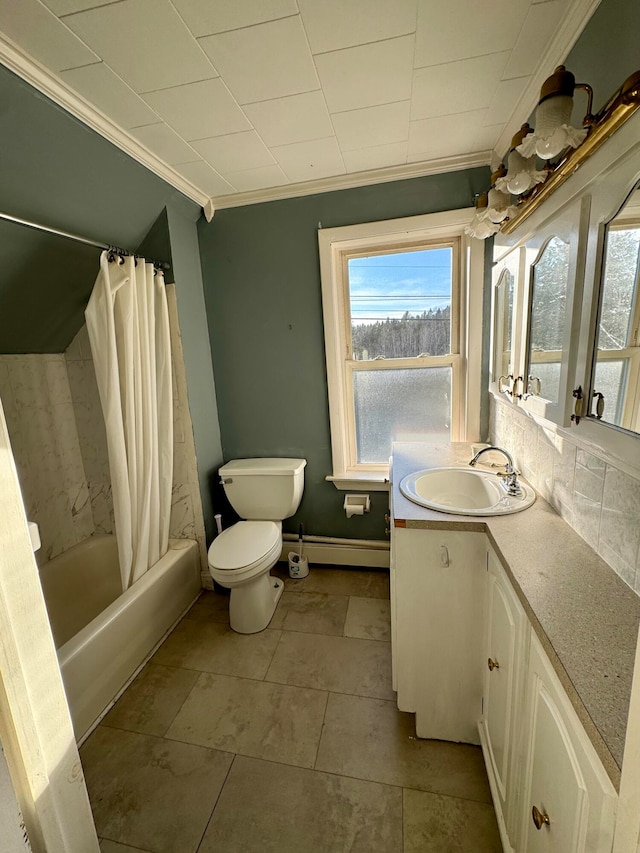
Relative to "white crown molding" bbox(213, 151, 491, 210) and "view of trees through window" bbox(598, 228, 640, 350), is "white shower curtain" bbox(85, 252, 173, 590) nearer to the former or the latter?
"white crown molding" bbox(213, 151, 491, 210)

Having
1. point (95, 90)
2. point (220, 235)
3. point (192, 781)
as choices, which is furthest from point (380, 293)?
point (192, 781)

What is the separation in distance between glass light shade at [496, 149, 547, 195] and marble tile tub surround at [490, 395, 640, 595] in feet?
2.47

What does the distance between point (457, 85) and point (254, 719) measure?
8.32 ft

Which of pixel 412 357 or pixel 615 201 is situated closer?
pixel 615 201

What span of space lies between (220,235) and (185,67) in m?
0.98

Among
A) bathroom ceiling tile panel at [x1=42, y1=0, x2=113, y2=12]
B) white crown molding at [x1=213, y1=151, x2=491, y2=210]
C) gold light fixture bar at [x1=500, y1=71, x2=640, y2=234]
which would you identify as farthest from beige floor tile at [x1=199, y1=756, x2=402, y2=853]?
white crown molding at [x1=213, y1=151, x2=491, y2=210]

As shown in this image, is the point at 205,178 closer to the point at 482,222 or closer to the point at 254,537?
the point at 482,222

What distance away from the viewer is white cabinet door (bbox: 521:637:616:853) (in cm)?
52

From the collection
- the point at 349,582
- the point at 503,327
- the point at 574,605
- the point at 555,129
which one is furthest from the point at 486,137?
the point at 349,582

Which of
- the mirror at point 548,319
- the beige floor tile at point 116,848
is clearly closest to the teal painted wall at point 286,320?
the mirror at point 548,319

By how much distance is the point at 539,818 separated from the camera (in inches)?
29.2

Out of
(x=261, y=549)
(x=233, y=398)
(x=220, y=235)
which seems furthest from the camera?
(x=233, y=398)

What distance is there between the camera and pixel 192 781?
1.21 metres

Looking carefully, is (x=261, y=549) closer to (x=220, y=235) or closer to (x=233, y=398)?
(x=233, y=398)
